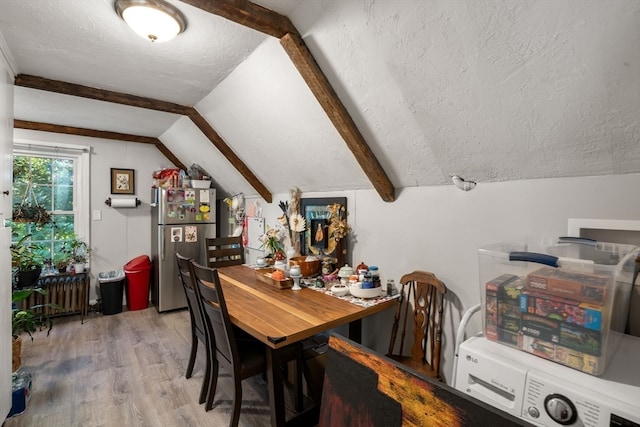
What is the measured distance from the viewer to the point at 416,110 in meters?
1.59

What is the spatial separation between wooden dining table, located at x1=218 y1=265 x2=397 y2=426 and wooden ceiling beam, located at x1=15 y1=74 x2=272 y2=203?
1.47 metres

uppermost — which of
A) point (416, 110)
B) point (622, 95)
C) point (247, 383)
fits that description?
point (416, 110)

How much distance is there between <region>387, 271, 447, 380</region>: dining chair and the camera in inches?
71.8

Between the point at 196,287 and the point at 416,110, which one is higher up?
the point at 416,110

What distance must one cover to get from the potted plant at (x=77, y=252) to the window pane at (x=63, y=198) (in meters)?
0.40

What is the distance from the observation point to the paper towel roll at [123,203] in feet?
13.4

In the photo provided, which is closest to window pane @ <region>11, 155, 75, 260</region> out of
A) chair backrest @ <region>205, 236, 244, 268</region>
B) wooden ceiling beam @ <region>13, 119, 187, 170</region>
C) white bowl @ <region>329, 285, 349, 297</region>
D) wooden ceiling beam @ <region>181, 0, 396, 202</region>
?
wooden ceiling beam @ <region>13, 119, 187, 170</region>

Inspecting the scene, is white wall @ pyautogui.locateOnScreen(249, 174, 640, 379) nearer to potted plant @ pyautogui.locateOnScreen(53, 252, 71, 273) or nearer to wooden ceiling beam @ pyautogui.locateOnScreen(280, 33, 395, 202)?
wooden ceiling beam @ pyautogui.locateOnScreen(280, 33, 395, 202)

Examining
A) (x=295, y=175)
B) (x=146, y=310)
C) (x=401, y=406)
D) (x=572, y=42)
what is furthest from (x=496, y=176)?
(x=146, y=310)

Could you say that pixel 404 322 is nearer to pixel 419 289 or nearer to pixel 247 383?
pixel 419 289

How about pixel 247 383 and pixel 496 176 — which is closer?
pixel 496 176

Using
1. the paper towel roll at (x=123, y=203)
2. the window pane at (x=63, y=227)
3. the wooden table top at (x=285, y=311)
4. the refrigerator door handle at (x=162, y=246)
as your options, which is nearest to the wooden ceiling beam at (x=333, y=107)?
the wooden table top at (x=285, y=311)

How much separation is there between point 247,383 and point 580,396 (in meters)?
2.21

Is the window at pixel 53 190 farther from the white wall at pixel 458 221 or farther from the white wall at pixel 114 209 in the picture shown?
the white wall at pixel 458 221
